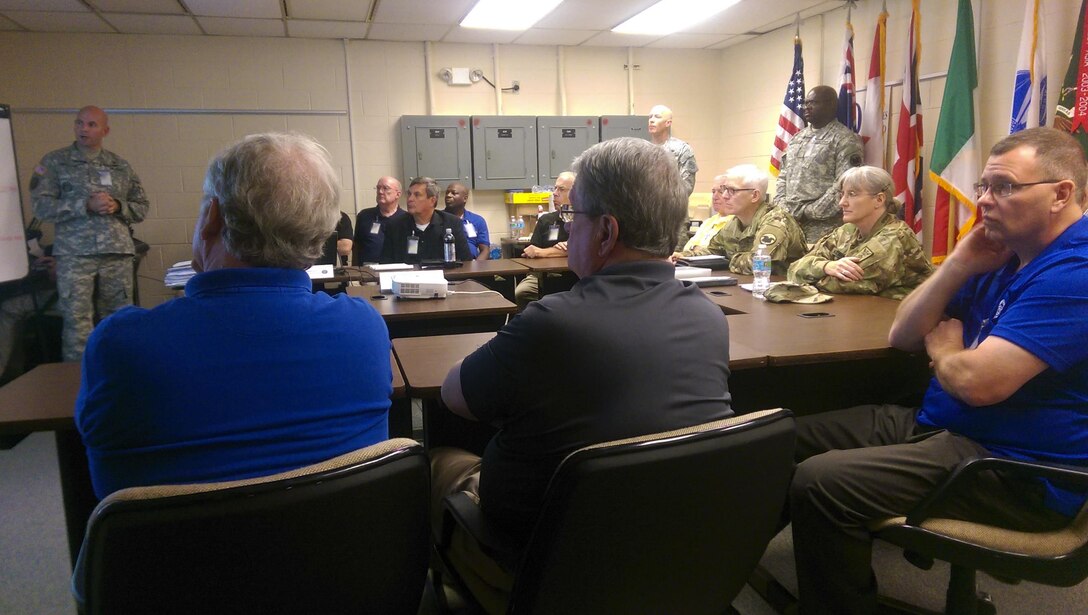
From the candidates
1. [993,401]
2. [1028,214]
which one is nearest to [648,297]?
[993,401]

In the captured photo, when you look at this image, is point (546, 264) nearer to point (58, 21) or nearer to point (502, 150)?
point (502, 150)

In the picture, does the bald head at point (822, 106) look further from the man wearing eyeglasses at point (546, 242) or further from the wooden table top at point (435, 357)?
the wooden table top at point (435, 357)

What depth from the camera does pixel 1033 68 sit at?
4.07m

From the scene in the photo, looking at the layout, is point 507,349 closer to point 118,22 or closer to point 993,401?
point 993,401

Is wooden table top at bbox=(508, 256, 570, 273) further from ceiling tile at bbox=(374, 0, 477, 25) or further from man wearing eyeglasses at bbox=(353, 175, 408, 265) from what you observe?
ceiling tile at bbox=(374, 0, 477, 25)

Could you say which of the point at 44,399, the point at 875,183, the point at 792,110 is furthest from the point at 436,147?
the point at 44,399

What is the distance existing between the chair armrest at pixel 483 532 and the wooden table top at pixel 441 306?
1469 millimetres

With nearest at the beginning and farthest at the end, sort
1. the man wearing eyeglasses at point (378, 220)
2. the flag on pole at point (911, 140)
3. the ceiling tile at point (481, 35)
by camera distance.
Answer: the flag on pole at point (911, 140)
the man wearing eyeglasses at point (378, 220)
the ceiling tile at point (481, 35)

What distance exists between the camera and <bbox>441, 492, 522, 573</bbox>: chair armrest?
3.95 feet

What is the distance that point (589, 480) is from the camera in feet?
3.09

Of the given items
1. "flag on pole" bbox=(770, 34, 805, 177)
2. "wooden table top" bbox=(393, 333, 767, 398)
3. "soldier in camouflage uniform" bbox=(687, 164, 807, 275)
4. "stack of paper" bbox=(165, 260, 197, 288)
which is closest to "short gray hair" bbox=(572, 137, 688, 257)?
"wooden table top" bbox=(393, 333, 767, 398)

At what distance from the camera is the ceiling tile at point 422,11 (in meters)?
5.13

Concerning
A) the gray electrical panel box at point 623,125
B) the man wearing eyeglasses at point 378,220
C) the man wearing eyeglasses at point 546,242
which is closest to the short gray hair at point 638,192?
the man wearing eyeglasses at point 546,242

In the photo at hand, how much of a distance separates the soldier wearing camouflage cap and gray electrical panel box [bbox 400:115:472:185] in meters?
3.06
